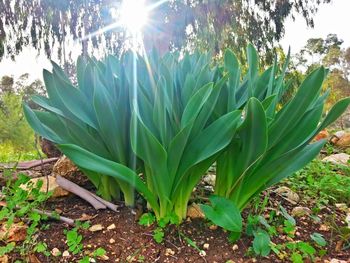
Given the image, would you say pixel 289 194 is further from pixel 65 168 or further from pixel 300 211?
pixel 65 168

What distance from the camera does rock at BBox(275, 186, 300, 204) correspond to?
1.63 m

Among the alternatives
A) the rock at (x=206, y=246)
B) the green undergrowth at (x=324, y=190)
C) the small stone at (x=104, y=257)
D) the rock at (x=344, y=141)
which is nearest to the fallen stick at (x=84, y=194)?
the small stone at (x=104, y=257)

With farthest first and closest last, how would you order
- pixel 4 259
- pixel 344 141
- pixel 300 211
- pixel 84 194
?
pixel 344 141 < pixel 300 211 < pixel 84 194 < pixel 4 259

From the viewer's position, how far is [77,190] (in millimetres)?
1359

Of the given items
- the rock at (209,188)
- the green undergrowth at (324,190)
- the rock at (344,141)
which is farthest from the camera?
the rock at (344,141)

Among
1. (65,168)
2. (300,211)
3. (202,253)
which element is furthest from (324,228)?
(65,168)

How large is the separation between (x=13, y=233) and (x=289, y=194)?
43.9 inches

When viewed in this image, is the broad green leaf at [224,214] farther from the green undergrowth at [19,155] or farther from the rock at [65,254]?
the green undergrowth at [19,155]

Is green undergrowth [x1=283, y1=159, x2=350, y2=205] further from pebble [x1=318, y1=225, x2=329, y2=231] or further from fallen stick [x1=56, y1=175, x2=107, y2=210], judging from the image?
fallen stick [x1=56, y1=175, x2=107, y2=210]

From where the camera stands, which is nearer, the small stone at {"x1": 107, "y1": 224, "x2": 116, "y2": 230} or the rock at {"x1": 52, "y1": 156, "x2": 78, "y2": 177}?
the small stone at {"x1": 107, "y1": 224, "x2": 116, "y2": 230}

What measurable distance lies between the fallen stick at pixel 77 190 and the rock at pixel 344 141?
3.24 m

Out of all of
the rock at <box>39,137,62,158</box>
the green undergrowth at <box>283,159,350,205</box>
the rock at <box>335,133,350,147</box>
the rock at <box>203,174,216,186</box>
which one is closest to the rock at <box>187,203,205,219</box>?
the rock at <box>203,174,216,186</box>

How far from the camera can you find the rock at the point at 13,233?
43.9 inches

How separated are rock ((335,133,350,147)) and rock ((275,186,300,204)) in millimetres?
2467
